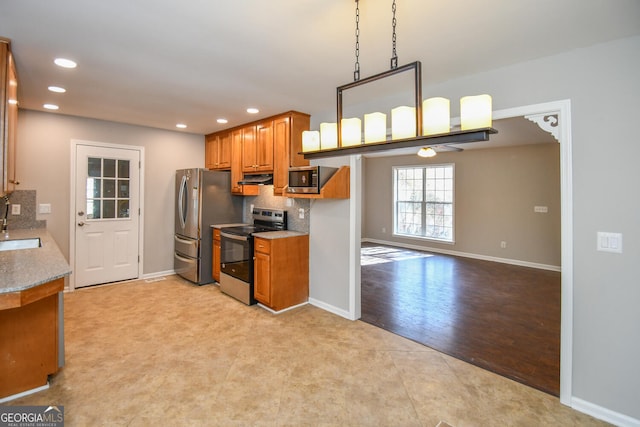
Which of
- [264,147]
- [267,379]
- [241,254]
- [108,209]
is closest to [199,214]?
[241,254]

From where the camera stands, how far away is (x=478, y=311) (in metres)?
3.93

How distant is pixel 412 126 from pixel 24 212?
4962 mm

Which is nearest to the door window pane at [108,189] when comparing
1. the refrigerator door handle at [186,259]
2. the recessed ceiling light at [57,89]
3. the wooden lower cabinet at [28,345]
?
the refrigerator door handle at [186,259]

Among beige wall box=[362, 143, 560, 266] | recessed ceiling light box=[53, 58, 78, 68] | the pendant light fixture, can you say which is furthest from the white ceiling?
beige wall box=[362, 143, 560, 266]

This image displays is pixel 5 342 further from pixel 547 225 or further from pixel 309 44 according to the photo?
pixel 547 225

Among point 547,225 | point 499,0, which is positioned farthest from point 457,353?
point 547,225

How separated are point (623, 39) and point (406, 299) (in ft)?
11.0

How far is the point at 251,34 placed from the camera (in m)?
2.09

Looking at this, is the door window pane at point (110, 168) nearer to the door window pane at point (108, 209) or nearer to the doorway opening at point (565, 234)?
the door window pane at point (108, 209)

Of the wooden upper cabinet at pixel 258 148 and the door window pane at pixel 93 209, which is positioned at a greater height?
the wooden upper cabinet at pixel 258 148

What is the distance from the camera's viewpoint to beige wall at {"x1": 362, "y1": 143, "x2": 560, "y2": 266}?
242 inches

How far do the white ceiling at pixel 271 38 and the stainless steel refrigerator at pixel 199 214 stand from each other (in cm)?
178

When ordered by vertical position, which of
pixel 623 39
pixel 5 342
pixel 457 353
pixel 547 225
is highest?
pixel 623 39

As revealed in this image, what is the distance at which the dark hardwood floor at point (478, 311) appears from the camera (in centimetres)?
279
